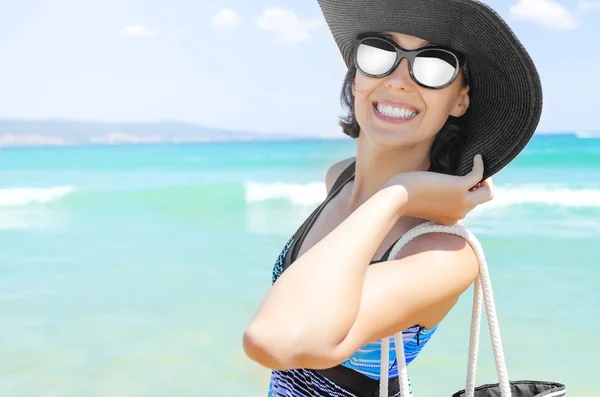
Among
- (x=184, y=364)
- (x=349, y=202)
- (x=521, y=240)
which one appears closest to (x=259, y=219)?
(x=521, y=240)

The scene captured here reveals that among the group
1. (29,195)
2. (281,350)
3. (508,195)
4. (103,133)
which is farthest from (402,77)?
(103,133)

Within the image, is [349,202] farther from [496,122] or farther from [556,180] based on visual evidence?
[556,180]

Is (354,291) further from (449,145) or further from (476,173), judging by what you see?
(449,145)

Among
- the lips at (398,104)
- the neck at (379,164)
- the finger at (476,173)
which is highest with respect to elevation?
the lips at (398,104)

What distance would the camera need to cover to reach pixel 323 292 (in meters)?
1.44

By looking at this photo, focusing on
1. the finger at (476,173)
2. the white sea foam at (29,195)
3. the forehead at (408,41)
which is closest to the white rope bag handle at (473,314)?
the finger at (476,173)

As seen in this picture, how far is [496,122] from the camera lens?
1.96 metres

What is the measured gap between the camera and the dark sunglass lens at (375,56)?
1.86m

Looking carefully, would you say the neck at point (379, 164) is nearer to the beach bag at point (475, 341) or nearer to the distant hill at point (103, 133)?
the beach bag at point (475, 341)

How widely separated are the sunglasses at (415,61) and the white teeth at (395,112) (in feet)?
0.30

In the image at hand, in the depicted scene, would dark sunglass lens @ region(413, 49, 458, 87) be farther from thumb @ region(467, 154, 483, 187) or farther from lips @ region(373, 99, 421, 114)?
thumb @ region(467, 154, 483, 187)

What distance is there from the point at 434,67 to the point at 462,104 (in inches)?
9.2

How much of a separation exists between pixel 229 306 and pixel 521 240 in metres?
5.74

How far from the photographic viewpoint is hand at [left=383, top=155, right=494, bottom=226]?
1731 millimetres
